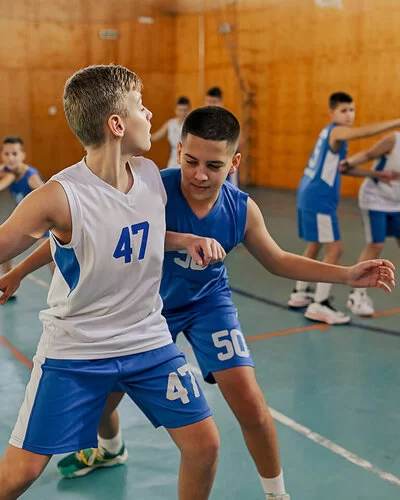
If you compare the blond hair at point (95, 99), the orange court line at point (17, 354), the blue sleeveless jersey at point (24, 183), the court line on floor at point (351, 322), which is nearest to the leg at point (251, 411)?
the blond hair at point (95, 99)

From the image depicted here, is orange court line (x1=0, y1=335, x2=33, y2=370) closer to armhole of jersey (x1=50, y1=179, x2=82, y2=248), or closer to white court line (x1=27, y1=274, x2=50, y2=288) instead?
white court line (x1=27, y1=274, x2=50, y2=288)

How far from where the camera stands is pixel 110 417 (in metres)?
2.90

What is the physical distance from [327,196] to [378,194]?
0.42 m

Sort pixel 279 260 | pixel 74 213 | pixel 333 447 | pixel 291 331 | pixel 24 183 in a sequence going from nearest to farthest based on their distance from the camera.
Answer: pixel 74 213
pixel 279 260
pixel 333 447
pixel 291 331
pixel 24 183

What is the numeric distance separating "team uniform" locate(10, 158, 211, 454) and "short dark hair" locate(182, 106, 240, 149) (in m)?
0.35

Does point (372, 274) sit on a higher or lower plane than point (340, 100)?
lower

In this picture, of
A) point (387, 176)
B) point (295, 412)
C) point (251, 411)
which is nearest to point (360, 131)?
point (387, 176)

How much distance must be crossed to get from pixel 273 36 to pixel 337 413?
12715 mm

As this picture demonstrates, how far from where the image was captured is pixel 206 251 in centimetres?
200

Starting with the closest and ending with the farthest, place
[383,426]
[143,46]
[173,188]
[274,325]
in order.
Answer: [173,188]
[383,426]
[274,325]
[143,46]

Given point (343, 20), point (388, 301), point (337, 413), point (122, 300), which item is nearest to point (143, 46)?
point (343, 20)

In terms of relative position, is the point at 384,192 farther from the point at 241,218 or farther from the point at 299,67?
the point at 299,67

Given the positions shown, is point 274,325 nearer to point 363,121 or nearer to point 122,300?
point 122,300

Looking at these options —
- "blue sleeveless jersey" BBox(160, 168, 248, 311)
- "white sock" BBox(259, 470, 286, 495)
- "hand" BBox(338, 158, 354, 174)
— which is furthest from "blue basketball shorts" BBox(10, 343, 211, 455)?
"hand" BBox(338, 158, 354, 174)
